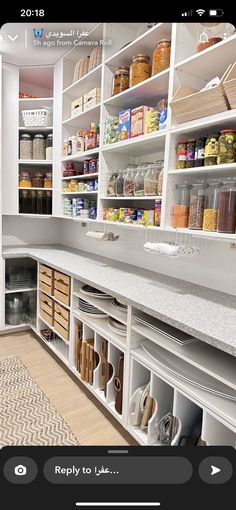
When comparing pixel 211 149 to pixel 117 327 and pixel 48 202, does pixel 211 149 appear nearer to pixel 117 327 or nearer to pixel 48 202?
pixel 117 327

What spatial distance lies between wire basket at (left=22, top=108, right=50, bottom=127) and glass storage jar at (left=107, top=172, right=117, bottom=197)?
1.00 m

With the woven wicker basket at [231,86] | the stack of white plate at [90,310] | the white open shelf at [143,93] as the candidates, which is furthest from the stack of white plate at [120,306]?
the white open shelf at [143,93]

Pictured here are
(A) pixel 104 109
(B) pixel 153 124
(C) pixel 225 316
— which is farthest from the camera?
(A) pixel 104 109

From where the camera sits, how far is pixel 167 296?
1261 mm

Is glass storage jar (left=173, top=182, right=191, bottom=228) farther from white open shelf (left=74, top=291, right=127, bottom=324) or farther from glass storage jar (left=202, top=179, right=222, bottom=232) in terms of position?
white open shelf (left=74, top=291, right=127, bottom=324)

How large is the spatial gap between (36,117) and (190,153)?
162 centimetres

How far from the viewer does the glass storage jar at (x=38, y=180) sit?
245 cm

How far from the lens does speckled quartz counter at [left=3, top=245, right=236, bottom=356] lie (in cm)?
92

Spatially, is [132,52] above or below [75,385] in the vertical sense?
above

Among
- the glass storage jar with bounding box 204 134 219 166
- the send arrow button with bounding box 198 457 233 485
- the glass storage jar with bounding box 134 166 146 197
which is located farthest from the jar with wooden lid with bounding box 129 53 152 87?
the send arrow button with bounding box 198 457 233 485
